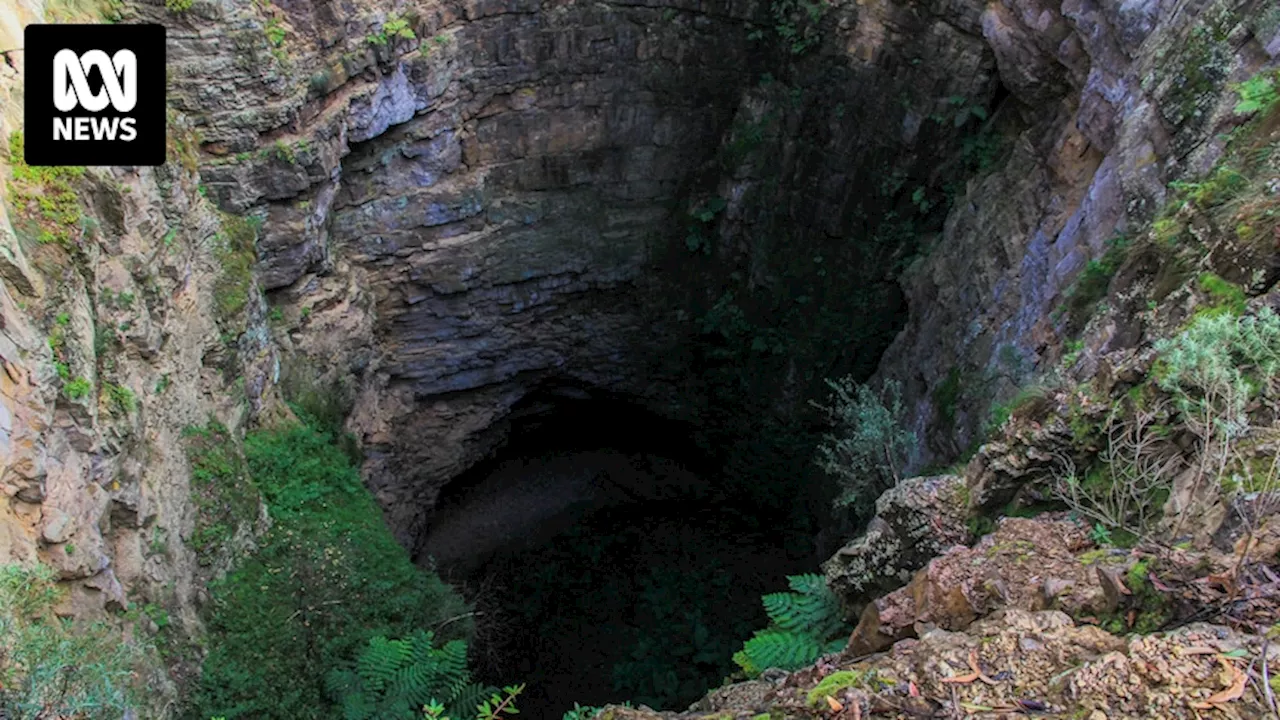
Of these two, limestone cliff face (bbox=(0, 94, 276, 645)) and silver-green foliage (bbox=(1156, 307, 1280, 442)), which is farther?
limestone cliff face (bbox=(0, 94, 276, 645))

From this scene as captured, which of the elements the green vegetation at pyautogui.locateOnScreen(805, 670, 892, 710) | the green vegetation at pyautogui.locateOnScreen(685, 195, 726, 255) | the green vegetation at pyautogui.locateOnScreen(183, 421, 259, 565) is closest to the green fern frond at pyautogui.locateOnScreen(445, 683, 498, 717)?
the green vegetation at pyautogui.locateOnScreen(183, 421, 259, 565)

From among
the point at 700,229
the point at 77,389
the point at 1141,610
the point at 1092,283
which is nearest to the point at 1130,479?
the point at 1141,610

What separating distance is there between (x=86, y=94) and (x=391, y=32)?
447cm

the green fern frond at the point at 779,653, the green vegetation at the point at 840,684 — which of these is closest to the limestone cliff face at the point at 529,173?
the green fern frond at the point at 779,653

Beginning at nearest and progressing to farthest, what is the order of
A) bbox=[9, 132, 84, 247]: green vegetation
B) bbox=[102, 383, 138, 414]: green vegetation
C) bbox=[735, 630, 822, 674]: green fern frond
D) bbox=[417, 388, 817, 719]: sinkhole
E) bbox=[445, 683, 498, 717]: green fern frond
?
bbox=[735, 630, 822, 674]: green fern frond → bbox=[9, 132, 84, 247]: green vegetation → bbox=[102, 383, 138, 414]: green vegetation → bbox=[445, 683, 498, 717]: green fern frond → bbox=[417, 388, 817, 719]: sinkhole

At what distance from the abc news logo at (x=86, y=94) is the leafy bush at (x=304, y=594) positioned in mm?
3227

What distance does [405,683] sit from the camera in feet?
21.5

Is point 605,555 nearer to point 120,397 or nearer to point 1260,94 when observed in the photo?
point 120,397

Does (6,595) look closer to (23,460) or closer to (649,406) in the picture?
(23,460)

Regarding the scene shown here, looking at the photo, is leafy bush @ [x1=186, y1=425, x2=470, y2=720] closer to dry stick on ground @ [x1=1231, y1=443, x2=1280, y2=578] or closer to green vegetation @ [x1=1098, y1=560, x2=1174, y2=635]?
green vegetation @ [x1=1098, y1=560, x2=1174, y2=635]

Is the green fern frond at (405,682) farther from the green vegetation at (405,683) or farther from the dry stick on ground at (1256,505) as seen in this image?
the dry stick on ground at (1256,505)

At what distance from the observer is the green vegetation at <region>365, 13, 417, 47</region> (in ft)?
32.2

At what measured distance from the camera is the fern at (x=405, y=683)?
650cm

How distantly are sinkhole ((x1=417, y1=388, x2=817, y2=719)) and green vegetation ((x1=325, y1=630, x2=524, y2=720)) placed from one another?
3904mm
